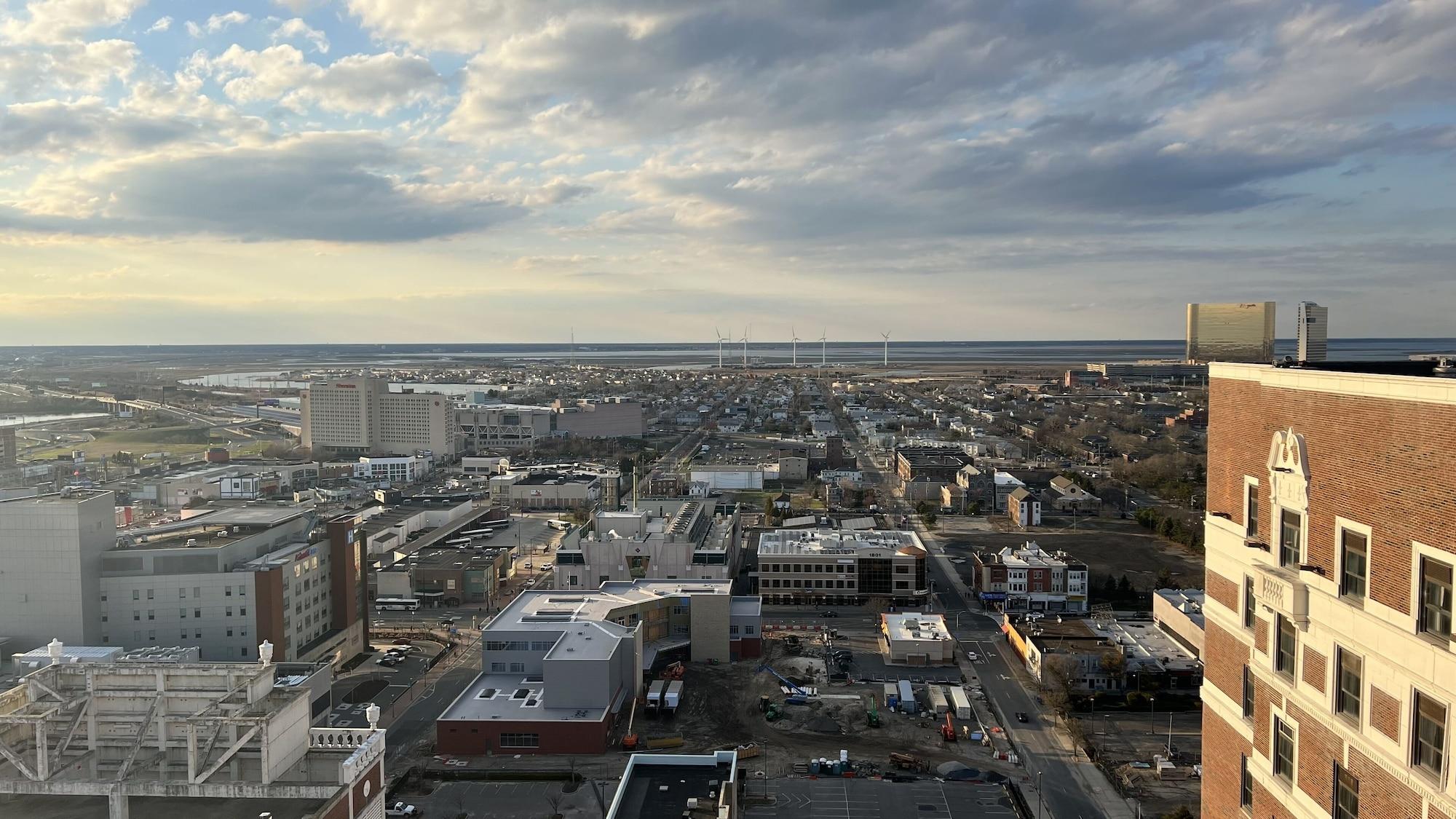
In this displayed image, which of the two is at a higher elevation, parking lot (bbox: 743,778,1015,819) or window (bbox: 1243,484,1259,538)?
window (bbox: 1243,484,1259,538)

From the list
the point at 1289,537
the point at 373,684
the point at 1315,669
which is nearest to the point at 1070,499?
the point at 373,684

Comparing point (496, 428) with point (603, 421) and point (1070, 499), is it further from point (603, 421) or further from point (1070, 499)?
point (1070, 499)

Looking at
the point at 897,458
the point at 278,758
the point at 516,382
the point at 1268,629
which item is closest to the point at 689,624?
the point at 278,758

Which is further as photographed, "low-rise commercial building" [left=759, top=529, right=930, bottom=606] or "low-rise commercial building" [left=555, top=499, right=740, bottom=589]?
"low-rise commercial building" [left=759, top=529, right=930, bottom=606]

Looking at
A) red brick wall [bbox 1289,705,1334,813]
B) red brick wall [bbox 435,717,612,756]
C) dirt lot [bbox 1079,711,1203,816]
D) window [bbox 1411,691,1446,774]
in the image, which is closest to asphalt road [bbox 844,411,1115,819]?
dirt lot [bbox 1079,711,1203,816]

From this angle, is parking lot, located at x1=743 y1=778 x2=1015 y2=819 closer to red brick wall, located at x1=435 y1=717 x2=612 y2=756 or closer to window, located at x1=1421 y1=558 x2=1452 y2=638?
red brick wall, located at x1=435 y1=717 x2=612 y2=756

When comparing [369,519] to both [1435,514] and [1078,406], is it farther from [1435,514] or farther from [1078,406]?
[1078,406]

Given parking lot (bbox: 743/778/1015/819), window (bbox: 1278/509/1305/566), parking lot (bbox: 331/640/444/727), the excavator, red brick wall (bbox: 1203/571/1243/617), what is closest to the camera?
window (bbox: 1278/509/1305/566)
